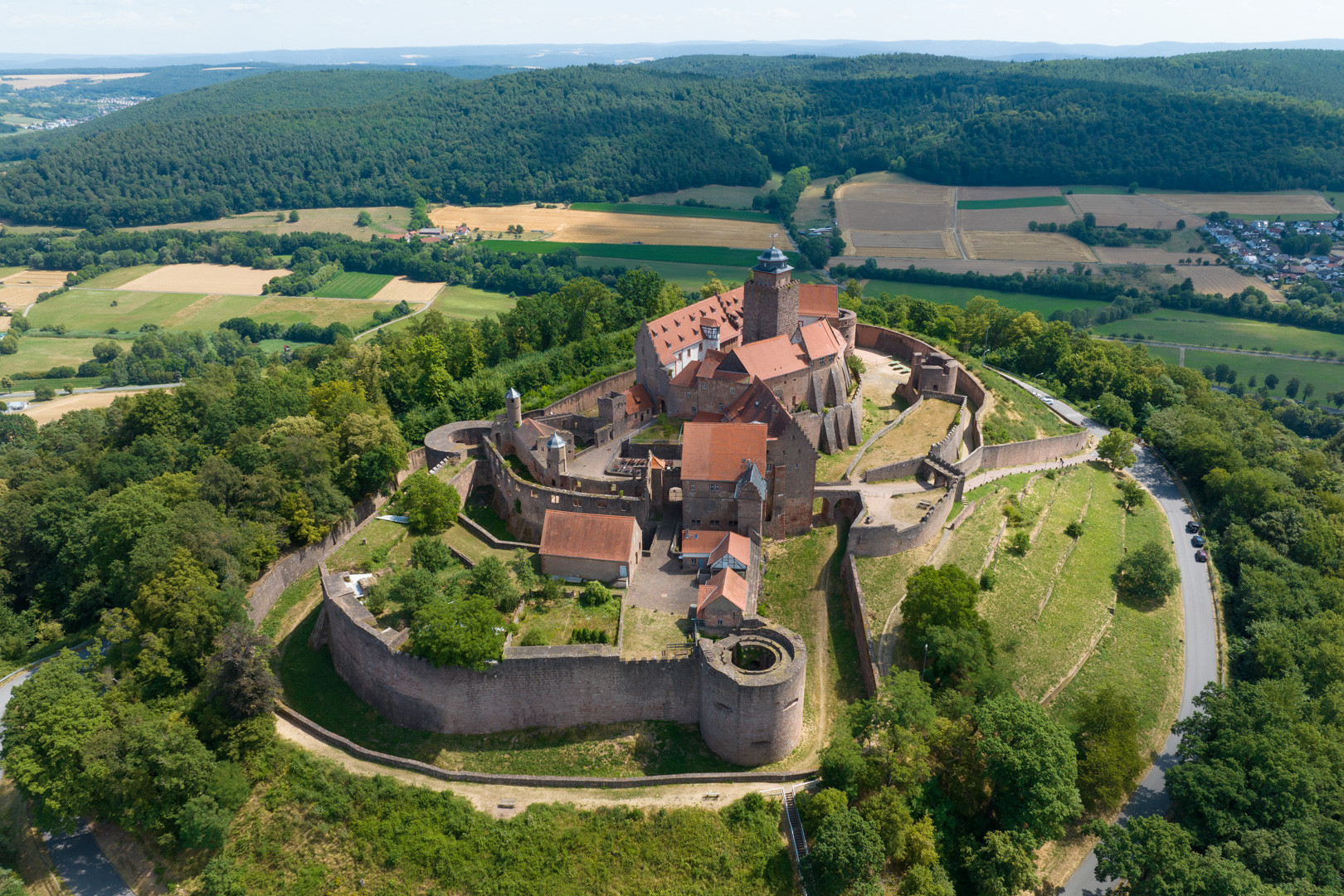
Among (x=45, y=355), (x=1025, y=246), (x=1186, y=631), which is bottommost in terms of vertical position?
(x=45, y=355)

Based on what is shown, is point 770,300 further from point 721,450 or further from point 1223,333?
point 1223,333

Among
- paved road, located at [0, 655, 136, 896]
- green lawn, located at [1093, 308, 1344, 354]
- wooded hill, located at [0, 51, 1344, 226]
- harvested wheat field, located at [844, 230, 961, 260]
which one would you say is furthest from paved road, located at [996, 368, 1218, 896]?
wooded hill, located at [0, 51, 1344, 226]

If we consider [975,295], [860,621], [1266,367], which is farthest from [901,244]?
[860,621]

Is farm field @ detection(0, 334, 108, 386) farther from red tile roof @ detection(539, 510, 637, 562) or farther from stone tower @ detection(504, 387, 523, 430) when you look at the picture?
red tile roof @ detection(539, 510, 637, 562)

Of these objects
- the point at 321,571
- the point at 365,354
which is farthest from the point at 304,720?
the point at 365,354

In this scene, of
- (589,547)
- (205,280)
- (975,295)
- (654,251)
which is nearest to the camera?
(589,547)

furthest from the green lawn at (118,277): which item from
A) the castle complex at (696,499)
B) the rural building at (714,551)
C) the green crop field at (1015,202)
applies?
the green crop field at (1015,202)

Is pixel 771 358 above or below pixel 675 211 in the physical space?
above
